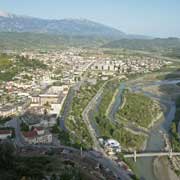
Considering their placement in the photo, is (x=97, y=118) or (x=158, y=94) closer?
(x=97, y=118)

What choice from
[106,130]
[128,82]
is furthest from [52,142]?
[128,82]

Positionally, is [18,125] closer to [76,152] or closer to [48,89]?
[76,152]

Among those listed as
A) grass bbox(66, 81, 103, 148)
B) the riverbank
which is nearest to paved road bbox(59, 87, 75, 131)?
grass bbox(66, 81, 103, 148)

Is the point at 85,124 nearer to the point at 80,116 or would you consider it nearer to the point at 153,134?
the point at 80,116

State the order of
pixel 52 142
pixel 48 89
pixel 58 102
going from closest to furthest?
pixel 52 142, pixel 58 102, pixel 48 89

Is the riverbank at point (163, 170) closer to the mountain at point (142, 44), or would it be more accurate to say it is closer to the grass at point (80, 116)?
the grass at point (80, 116)

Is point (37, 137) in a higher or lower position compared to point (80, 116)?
higher

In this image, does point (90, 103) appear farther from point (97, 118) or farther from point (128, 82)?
point (128, 82)

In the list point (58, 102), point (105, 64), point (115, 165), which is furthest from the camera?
point (105, 64)

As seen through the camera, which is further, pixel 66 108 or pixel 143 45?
pixel 143 45

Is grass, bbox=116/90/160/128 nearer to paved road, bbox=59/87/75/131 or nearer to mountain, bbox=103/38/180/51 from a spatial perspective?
paved road, bbox=59/87/75/131

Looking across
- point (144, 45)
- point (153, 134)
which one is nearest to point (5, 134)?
point (153, 134)
